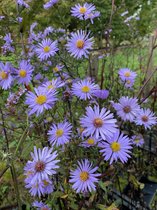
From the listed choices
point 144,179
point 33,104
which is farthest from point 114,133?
point 144,179

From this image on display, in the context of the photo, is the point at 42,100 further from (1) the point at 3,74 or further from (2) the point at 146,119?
(2) the point at 146,119

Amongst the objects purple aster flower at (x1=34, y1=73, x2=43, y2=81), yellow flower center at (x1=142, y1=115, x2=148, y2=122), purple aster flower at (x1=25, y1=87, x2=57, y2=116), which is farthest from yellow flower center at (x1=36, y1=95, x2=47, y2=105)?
yellow flower center at (x1=142, y1=115, x2=148, y2=122)

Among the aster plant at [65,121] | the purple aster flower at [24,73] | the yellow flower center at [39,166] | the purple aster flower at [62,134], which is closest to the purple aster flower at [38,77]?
the aster plant at [65,121]

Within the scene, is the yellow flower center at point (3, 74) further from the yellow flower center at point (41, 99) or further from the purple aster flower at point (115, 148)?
the purple aster flower at point (115, 148)

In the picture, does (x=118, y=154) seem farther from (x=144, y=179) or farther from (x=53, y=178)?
(x=144, y=179)

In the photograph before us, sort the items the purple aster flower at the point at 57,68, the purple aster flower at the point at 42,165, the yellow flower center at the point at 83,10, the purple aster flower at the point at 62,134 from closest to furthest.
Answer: the purple aster flower at the point at 42,165 → the purple aster flower at the point at 62,134 → the purple aster flower at the point at 57,68 → the yellow flower center at the point at 83,10

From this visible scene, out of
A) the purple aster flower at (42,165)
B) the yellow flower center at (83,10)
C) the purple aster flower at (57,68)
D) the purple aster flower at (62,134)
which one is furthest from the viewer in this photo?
the yellow flower center at (83,10)
